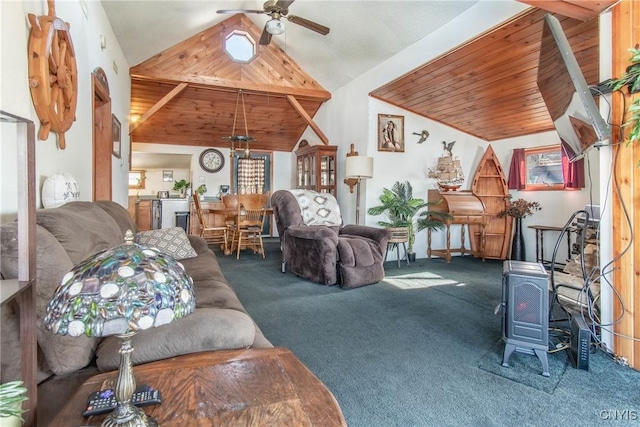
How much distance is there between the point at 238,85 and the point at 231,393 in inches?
215

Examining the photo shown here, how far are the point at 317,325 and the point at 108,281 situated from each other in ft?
6.83

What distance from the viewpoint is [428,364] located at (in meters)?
1.94

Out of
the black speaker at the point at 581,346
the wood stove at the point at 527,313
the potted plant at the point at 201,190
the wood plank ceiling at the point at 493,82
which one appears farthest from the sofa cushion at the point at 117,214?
the potted plant at the point at 201,190

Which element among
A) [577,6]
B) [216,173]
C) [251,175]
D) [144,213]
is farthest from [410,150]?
[144,213]

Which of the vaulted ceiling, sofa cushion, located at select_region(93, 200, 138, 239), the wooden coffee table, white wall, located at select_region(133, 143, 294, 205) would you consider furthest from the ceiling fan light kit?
Answer: white wall, located at select_region(133, 143, 294, 205)

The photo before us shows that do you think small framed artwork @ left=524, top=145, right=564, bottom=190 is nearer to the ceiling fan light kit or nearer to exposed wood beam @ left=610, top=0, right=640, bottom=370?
exposed wood beam @ left=610, top=0, right=640, bottom=370

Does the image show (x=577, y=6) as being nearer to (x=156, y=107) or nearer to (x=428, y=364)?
(x=428, y=364)

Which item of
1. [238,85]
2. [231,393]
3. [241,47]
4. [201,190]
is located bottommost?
[231,393]

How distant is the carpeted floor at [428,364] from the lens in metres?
1.51

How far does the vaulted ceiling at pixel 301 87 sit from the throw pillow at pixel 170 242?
3.00 meters

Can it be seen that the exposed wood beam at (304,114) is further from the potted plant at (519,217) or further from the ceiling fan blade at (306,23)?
the potted plant at (519,217)

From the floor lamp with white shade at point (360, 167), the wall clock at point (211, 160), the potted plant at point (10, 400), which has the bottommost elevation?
the potted plant at point (10, 400)

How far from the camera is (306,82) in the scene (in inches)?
233

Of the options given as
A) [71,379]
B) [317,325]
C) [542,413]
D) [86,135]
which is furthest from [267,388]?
[86,135]
